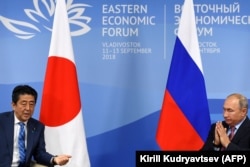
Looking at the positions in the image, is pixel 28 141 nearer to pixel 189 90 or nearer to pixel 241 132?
pixel 189 90

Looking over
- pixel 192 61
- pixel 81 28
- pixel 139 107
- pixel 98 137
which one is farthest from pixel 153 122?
pixel 81 28

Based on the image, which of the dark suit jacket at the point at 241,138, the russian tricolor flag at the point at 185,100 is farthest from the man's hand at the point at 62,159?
the dark suit jacket at the point at 241,138

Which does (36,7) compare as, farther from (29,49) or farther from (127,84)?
(127,84)

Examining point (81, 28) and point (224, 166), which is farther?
point (81, 28)

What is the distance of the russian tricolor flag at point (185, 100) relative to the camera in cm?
391

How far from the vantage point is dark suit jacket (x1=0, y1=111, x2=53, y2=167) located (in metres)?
3.54

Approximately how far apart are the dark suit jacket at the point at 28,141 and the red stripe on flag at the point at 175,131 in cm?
98

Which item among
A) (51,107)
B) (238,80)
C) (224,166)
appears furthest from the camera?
(238,80)

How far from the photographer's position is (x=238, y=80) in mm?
4422

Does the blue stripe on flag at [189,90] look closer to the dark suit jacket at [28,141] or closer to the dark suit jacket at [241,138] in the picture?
the dark suit jacket at [241,138]

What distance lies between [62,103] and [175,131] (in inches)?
37.7

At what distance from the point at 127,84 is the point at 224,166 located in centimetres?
219

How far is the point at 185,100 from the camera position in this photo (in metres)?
3.92

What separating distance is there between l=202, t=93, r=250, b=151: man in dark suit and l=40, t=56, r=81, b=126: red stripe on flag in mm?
1125
